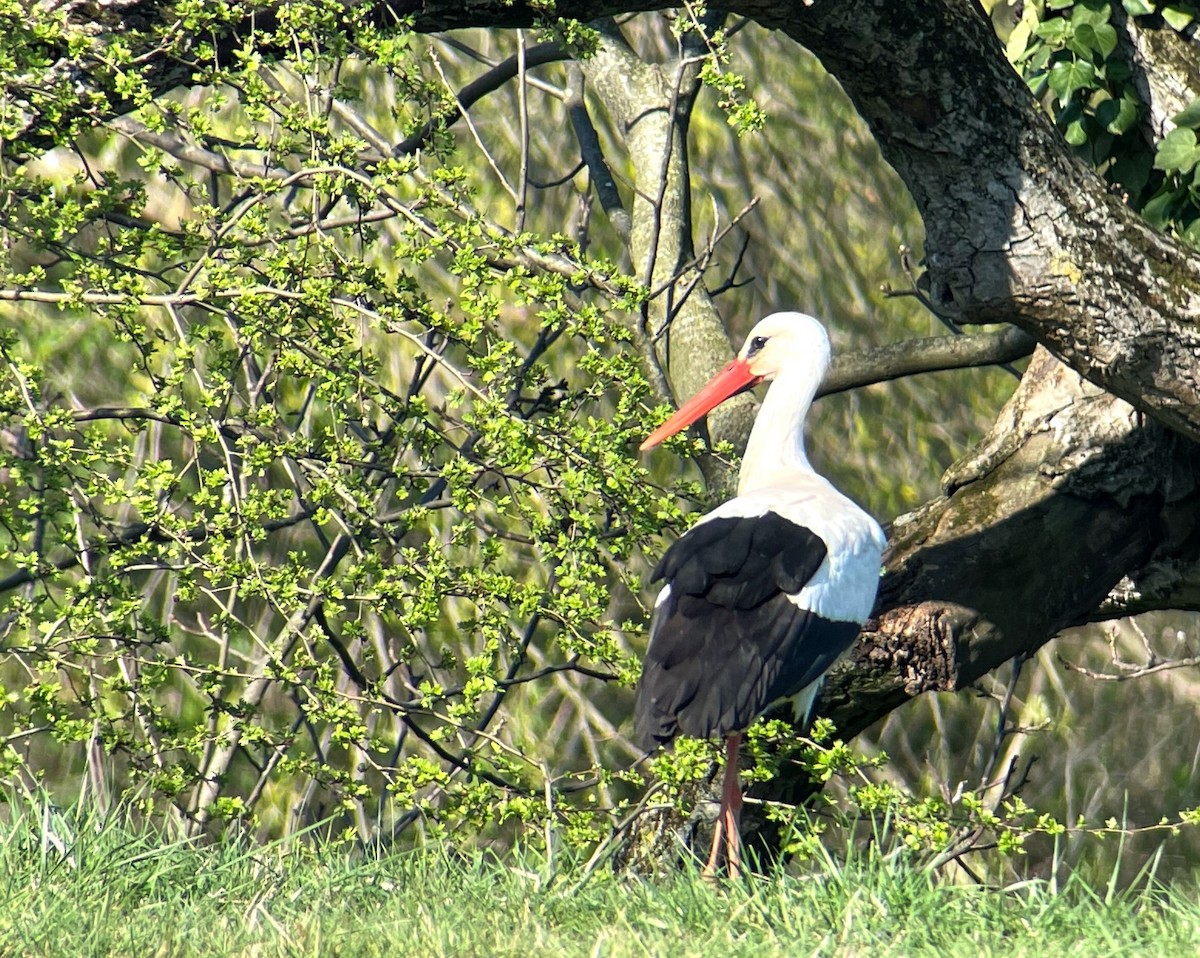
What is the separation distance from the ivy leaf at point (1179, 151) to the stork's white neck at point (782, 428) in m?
1.12

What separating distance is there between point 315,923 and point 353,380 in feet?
3.64

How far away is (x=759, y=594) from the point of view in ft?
12.9

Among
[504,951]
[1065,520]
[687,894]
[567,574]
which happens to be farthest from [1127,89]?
[504,951]

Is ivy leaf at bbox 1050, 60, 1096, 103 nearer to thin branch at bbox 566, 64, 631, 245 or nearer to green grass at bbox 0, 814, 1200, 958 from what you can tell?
thin branch at bbox 566, 64, 631, 245

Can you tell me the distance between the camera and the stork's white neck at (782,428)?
471 cm

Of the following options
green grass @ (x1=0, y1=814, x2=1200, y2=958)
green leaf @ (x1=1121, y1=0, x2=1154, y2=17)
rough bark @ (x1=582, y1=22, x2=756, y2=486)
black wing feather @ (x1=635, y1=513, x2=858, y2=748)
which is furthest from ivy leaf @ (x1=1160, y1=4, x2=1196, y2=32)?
green grass @ (x1=0, y1=814, x2=1200, y2=958)

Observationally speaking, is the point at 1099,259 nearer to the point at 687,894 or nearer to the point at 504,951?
A: the point at 687,894

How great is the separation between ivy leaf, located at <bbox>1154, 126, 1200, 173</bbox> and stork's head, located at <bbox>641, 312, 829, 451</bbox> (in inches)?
42.0

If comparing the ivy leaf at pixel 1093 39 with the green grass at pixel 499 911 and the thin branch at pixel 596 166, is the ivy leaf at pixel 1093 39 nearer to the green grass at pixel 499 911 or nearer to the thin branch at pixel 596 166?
the thin branch at pixel 596 166

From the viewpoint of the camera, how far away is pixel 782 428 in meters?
4.78

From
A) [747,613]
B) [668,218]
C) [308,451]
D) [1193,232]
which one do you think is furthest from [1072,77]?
[308,451]

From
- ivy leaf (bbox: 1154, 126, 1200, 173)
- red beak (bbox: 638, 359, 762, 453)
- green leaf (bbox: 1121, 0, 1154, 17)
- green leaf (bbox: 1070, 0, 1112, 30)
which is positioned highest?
green leaf (bbox: 1070, 0, 1112, 30)

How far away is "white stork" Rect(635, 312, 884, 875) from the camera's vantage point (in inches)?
146

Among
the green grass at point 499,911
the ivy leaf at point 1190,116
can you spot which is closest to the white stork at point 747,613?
the green grass at point 499,911
